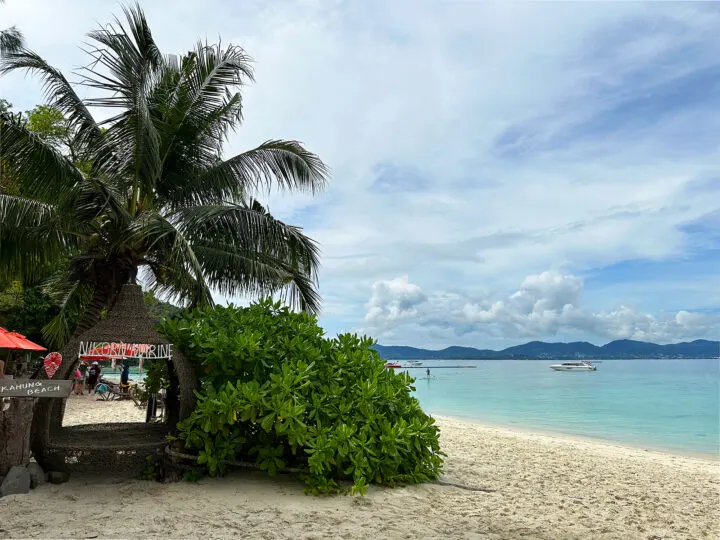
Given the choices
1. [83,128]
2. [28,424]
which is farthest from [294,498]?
[83,128]

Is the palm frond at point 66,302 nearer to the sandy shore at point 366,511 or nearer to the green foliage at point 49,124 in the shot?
the sandy shore at point 366,511

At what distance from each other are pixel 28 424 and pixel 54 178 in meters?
4.27

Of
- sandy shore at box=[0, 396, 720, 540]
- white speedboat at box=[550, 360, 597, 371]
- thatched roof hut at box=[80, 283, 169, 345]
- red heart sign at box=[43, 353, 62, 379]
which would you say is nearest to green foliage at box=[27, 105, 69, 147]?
red heart sign at box=[43, 353, 62, 379]

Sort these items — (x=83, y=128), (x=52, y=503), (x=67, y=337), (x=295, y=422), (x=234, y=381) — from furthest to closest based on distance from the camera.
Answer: (x=67, y=337)
(x=83, y=128)
(x=234, y=381)
(x=295, y=422)
(x=52, y=503)

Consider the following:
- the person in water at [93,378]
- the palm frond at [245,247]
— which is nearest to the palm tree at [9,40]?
the palm frond at [245,247]

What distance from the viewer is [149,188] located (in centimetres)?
898

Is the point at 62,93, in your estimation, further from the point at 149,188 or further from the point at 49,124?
the point at 49,124

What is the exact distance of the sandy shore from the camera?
16.7 feet

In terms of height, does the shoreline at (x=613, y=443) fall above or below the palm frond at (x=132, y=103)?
below

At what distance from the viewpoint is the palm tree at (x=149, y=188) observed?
8461 millimetres

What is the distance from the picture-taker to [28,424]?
19.6 feet

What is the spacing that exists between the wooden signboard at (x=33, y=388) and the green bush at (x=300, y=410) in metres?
1.33

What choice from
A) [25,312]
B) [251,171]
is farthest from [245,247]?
[25,312]

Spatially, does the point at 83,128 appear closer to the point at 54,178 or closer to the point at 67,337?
the point at 54,178
